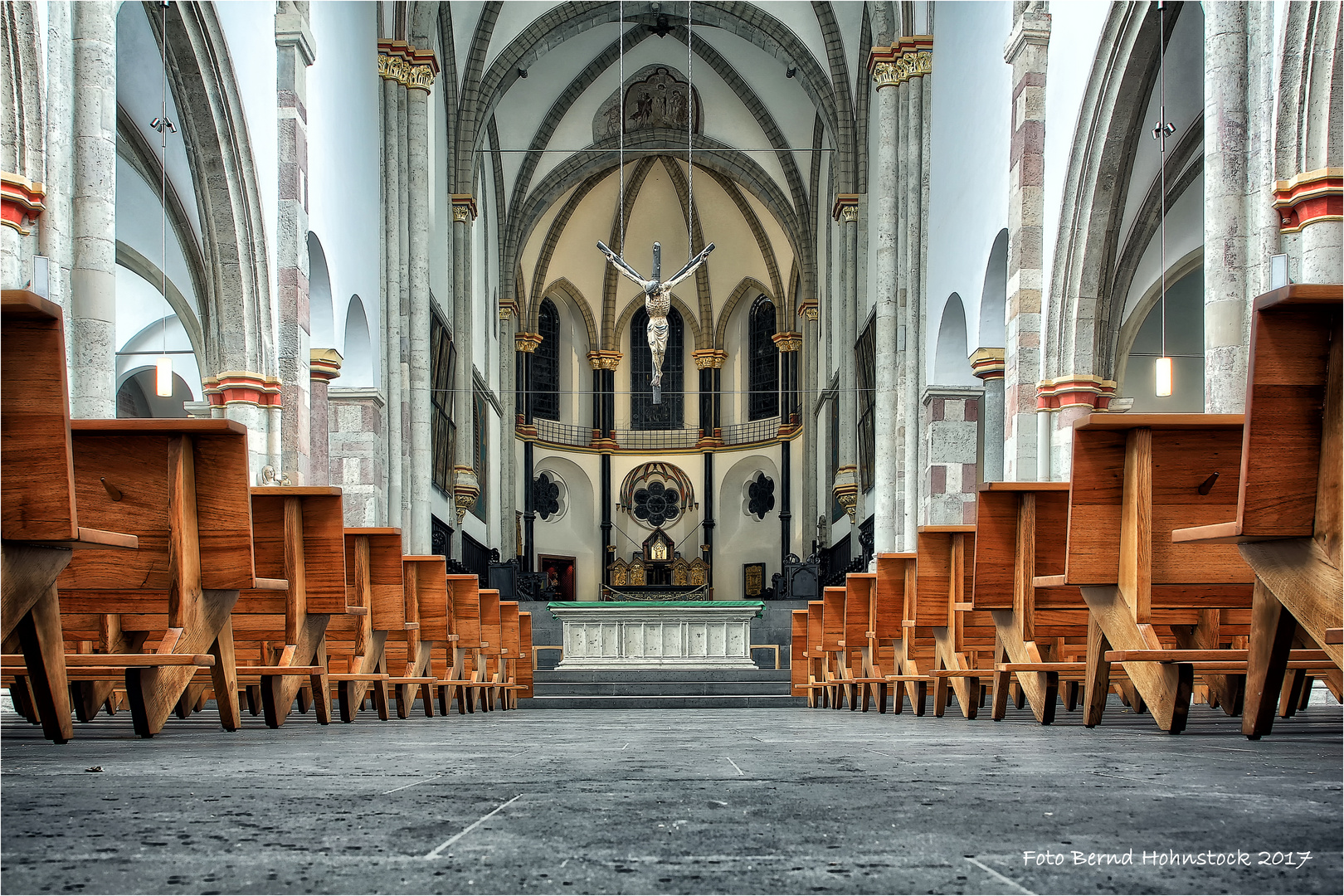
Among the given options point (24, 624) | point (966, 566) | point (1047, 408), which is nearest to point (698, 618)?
point (1047, 408)

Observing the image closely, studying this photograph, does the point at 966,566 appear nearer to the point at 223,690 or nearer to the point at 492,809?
the point at 223,690

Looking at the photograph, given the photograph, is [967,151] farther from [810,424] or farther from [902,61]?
[810,424]

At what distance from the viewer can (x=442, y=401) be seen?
65.3 ft

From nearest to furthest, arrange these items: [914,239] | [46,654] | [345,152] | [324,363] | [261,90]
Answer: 1. [46,654]
2. [261,90]
3. [324,363]
4. [345,152]
5. [914,239]

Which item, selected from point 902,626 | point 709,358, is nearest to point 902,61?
point 902,626

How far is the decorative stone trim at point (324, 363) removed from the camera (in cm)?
1344

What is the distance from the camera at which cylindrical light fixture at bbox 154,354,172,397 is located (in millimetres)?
8500

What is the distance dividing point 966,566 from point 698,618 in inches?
338

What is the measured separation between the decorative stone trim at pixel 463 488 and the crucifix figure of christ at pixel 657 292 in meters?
4.00

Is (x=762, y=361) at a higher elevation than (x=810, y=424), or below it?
higher

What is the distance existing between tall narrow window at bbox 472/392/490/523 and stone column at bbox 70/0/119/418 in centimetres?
1565

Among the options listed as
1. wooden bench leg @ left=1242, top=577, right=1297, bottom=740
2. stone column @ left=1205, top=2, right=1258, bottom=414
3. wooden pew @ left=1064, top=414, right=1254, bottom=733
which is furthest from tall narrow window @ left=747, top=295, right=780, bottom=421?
wooden bench leg @ left=1242, top=577, right=1297, bottom=740

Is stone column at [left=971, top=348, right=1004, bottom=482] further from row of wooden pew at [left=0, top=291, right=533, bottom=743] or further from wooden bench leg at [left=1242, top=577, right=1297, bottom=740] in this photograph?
wooden bench leg at [left=1242, top=577, right=1297, bottom=740]

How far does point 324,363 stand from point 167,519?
409 inches
